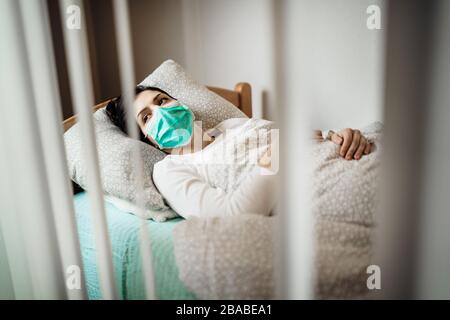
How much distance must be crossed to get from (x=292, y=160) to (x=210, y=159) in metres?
0.49

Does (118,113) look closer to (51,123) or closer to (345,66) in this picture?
(51,123)

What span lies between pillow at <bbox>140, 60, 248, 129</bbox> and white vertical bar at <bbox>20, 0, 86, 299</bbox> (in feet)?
2.34

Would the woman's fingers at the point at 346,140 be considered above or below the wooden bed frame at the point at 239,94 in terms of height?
below

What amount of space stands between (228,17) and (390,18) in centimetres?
112

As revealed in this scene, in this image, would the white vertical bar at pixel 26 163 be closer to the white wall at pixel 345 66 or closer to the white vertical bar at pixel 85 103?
the white vertical bar at pixel 85 103

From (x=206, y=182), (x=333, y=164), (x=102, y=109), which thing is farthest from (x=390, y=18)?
(x=102, y=109)

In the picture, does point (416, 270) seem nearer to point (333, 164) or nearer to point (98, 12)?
point (333, 164)

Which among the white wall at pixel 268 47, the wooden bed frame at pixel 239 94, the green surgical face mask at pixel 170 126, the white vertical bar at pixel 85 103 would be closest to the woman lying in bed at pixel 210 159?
the green surgical face mask at pixel 170 126

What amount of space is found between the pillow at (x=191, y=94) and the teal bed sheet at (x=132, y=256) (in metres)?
0.51

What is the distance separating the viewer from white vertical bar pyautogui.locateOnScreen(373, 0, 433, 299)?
0.42 meters

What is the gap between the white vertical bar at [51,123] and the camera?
0.57 meters

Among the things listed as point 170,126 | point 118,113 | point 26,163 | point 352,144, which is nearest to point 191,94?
point 118,113

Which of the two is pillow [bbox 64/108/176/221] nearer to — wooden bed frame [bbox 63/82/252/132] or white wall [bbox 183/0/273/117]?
white wall [bbox 183/0/273/117]
